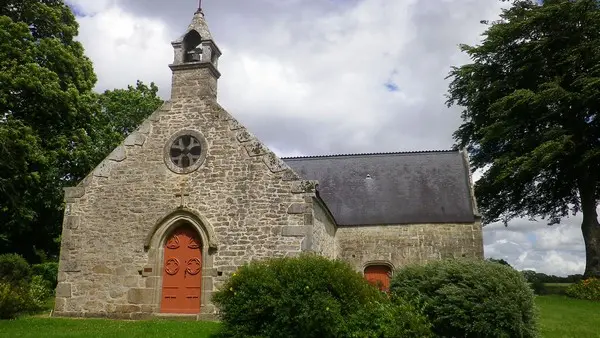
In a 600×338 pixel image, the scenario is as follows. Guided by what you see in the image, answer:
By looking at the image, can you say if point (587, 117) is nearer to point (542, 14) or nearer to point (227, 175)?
point (542, 14)

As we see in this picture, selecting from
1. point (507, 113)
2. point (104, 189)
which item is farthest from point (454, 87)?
point (104, 189)

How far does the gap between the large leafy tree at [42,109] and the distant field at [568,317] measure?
1571 cm

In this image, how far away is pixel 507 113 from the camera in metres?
21.9

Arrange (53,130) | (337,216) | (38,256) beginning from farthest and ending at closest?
(38,256), (337,216), (53,130)

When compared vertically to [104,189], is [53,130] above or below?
above

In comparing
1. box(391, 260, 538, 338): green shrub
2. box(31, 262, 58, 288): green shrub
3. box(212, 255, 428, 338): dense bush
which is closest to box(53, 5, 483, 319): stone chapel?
box(212, 255, 428, 338): dense bush

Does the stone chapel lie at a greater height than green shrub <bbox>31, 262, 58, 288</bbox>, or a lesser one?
greater

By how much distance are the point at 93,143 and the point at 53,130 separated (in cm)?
386

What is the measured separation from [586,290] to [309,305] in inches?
585

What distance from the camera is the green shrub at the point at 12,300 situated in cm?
1319

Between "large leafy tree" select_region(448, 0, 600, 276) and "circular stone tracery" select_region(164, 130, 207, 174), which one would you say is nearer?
"circular stone tracery" select_region(164, 130, 207, 174)

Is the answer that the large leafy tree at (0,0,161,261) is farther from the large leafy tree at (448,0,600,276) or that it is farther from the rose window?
the large leafy tree at (448,0,600,276)

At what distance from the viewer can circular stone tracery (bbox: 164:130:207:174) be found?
14.0 metres

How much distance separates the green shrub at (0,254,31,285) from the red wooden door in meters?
5.19
